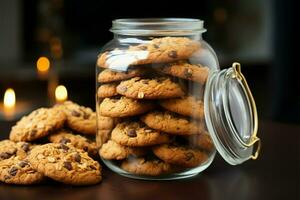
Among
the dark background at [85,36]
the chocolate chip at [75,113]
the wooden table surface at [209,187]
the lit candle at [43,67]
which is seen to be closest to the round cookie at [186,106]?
the wooden table surface at [209,187]

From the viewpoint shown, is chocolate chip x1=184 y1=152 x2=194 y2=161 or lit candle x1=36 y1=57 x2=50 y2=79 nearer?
chocolate chip x1=184 y1=152 x2=194 y2=161

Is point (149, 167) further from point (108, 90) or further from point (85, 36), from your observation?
point (85, 36)

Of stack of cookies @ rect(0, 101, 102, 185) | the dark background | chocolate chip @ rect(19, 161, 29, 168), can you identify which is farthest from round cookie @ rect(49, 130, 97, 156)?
the dark background

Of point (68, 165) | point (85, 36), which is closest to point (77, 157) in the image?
point (68, 165)

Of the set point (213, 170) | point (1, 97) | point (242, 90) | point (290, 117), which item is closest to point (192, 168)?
point (213, 170)

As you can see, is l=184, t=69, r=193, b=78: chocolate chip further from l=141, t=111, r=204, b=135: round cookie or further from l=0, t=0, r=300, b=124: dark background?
l=0, t=0, r=300, b=124: dark background
